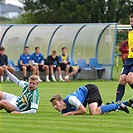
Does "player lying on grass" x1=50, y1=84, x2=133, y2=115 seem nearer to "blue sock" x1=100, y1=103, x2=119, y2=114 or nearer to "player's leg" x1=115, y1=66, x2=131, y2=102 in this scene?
"blue sock" x1=100, y1=103, x2=119, y2=114

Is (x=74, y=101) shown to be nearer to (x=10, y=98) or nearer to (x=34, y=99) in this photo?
(x=34, y=99)

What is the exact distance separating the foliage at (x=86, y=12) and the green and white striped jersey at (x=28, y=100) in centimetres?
4679

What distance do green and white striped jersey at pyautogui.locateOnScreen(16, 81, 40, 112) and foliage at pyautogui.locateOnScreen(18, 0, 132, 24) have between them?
46.8 metres

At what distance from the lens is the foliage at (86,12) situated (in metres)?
61.2

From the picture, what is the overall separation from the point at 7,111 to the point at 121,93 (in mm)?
2467

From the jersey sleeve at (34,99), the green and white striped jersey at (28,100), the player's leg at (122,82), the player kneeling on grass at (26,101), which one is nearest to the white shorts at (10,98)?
the player kneeling on grass at (26,101)

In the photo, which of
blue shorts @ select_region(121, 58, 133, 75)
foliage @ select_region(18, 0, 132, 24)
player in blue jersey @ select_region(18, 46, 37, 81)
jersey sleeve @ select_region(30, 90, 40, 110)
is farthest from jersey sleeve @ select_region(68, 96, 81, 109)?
foliage @ select_region(18, 0, 132, 24)

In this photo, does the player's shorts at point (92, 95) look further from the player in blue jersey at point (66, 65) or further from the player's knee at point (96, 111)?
the player in blue jersey at point (66, 65)

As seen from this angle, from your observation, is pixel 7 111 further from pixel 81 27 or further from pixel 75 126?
pixel 81 27

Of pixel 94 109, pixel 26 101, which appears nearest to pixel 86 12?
pixel 26 101

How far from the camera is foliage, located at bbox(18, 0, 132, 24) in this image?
61.2 meters

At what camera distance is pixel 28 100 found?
13.9 meters

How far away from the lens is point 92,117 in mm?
13117

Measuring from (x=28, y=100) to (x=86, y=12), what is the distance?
47722 millimetres
